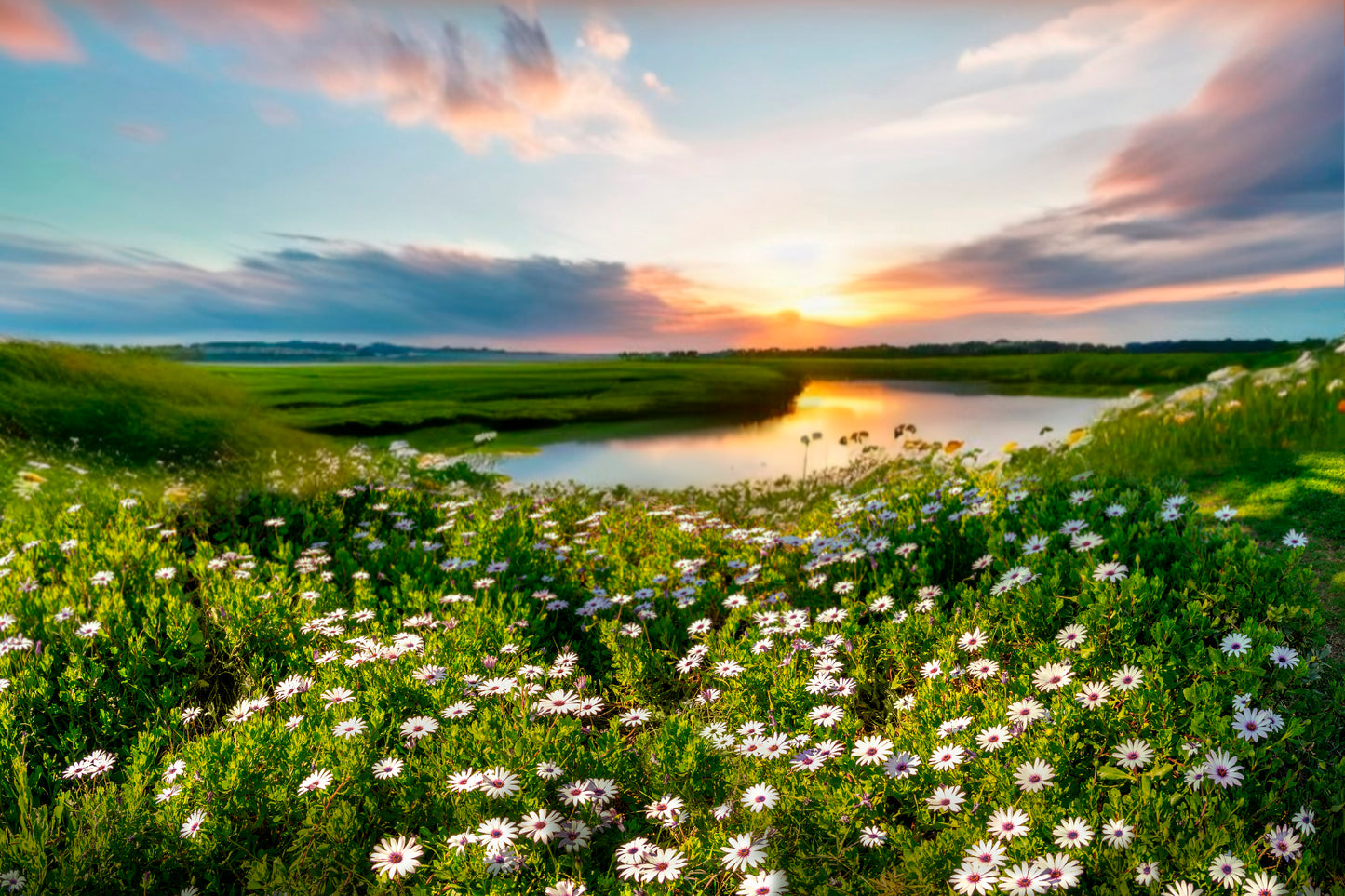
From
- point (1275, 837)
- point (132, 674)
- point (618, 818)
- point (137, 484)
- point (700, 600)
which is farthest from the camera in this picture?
point (137, 484)

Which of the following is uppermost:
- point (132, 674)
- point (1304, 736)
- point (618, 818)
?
point (1304, 736)

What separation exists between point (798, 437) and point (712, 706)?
10333 millimetres

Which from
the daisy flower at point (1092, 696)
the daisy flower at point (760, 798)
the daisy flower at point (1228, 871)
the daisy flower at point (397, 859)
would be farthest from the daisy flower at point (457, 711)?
the daisy flower at point (1228, 871)

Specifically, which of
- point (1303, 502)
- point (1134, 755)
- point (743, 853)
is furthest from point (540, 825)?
point (1303, 502)

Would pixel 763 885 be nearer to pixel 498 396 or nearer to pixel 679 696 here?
pixel 679 696

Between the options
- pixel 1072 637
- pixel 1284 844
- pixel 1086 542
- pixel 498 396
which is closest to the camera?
pixel 1284 844

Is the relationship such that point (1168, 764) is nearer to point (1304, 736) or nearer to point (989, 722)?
point (989, 722)

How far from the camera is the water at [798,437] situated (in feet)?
44.2

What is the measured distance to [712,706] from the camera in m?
4.16

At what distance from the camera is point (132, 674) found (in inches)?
191

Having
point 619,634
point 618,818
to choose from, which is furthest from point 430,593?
point 618,818

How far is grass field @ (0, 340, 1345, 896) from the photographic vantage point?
2.80 metres

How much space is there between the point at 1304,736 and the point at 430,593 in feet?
16.5

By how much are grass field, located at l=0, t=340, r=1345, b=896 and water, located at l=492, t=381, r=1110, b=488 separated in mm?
6407
